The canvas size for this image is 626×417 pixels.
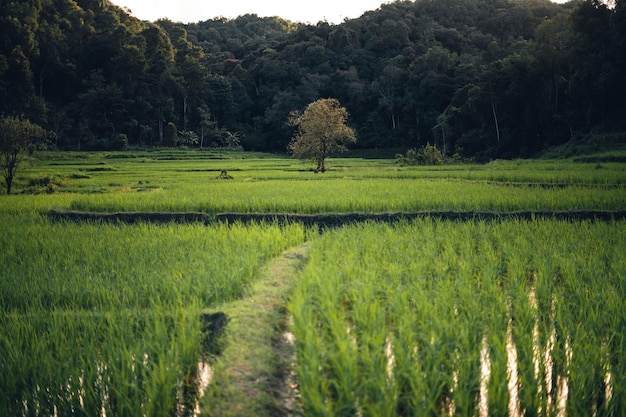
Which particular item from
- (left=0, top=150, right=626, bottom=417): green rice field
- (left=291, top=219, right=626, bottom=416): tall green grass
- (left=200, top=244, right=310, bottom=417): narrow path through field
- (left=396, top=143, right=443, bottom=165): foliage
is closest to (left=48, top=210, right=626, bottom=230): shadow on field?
(left=0, top=150, right=626, bottom=417): green rice field

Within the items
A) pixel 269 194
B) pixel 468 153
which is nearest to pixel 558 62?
pixel 468 153

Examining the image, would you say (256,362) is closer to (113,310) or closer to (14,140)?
(113,310)

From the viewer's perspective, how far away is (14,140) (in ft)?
44.5

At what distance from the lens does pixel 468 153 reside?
32.5 metres

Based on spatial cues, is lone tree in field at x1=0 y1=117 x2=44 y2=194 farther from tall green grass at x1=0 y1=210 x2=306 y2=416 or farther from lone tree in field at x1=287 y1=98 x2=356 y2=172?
lone tree in field at x1=287 y1=98 x2=356 y2=172

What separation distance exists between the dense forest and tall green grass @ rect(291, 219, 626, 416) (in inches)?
899

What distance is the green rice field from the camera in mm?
2461

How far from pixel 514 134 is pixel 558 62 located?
4.72 m

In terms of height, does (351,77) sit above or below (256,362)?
above

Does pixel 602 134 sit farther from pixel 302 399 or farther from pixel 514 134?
pixel 302 399

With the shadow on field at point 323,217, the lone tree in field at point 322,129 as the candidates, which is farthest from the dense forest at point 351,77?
the shadow on field at point 323,217

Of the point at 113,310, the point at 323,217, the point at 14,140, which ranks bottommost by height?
the point at 113,310

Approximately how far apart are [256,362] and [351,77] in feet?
156

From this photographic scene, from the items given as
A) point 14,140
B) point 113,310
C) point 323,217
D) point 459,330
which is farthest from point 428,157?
point 113,310
